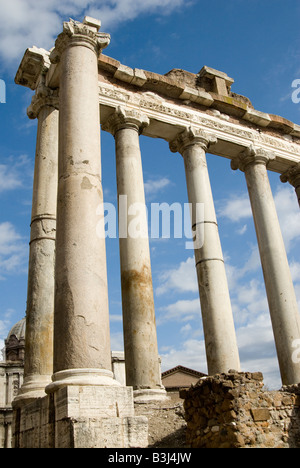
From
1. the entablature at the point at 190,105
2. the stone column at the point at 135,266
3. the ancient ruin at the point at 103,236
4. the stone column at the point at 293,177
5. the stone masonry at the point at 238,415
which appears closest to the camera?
the ancient ruin at the point at 103,236

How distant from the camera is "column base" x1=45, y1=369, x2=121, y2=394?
9.15 metres

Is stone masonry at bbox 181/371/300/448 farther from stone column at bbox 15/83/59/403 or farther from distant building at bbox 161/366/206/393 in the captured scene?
distant building at bbox 161/366/206/393

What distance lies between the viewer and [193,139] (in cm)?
2092

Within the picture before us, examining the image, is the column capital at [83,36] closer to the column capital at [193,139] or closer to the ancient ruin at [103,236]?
the ancient ruin at [103,236]

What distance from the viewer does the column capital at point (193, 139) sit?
68.6 ft

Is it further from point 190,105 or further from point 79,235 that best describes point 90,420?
point 190,105

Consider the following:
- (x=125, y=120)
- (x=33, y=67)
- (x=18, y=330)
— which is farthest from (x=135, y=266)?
(x=18, y=330)

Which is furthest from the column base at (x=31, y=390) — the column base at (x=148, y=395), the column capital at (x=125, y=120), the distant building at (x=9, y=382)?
the distant building at (x=9, y=382)

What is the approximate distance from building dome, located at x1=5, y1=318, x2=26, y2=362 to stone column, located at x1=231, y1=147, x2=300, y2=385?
173 ft

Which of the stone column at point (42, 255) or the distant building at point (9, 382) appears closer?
the stone column at point (42, 255)

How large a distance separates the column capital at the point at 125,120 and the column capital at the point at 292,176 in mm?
9144

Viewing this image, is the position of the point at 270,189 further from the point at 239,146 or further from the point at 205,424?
the point at 205,424

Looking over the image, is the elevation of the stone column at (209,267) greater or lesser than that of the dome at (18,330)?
lesser
